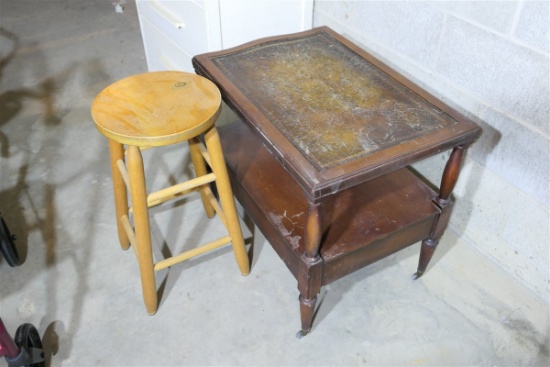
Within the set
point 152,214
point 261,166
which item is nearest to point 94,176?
point 152,214

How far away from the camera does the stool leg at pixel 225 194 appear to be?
4.30 ft

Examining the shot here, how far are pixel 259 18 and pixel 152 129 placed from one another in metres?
0.86

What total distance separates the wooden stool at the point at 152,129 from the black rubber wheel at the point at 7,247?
40 cm

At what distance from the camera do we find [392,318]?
1.52 meters

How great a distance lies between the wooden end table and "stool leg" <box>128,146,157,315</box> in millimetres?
316

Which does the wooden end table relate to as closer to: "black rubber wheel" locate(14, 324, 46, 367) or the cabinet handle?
the cabinet handle

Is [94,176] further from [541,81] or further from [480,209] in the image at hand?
[541,81]

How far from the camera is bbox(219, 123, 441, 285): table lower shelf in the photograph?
131 cm

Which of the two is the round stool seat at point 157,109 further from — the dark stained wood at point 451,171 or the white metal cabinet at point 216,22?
the dark stained wood at point 451,171

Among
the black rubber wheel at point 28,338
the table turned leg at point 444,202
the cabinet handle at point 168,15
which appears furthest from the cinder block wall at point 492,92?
the black rubber wheel at point 28,338

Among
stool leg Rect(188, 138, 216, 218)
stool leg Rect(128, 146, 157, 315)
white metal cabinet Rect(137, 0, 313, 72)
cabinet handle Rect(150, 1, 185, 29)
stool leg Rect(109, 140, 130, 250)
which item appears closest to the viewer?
stool leg Rect(128, 146, 157, 315)

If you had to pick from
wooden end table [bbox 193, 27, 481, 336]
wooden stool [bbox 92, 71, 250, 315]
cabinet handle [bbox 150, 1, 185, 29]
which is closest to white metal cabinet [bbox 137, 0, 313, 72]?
cabinet handle [bbox 150, 1, 185, 29]

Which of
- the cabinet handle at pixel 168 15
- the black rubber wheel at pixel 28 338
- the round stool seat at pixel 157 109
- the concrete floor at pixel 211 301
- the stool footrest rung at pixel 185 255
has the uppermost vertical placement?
the round stool seat at pixel 157 109

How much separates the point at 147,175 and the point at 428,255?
48.9 inches
